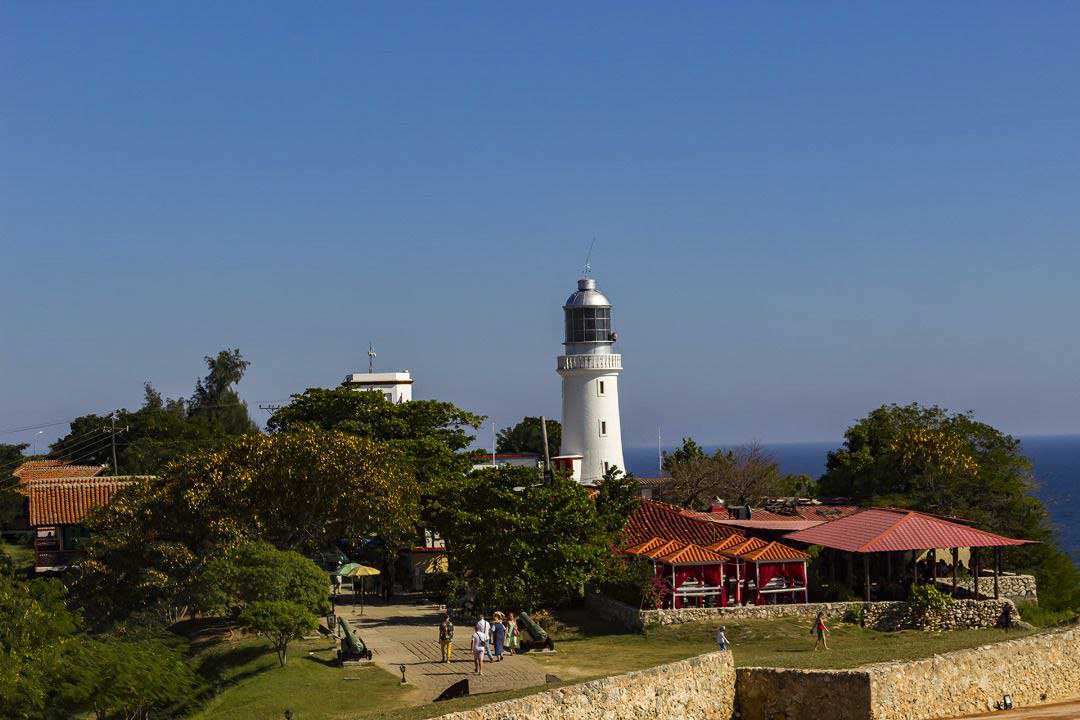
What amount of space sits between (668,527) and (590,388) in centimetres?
1742

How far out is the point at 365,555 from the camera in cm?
4853

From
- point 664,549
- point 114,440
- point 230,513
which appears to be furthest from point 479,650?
point 114,440

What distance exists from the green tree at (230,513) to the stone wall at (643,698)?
19.7 meters

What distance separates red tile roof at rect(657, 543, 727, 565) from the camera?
37225 mm

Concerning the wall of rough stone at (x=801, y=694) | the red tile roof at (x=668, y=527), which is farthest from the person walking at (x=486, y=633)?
the red tile roof at (x=668, y=527)

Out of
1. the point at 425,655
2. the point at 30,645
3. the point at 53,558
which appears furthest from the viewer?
the point at 53,558

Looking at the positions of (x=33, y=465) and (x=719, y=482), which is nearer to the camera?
(x=719, y=482)

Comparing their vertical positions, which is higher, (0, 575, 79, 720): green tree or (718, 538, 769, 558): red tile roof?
(718, 538, 769, 558): red tile roof

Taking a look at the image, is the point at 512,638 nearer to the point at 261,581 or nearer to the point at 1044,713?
the point at 261,581

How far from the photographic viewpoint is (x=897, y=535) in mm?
38844

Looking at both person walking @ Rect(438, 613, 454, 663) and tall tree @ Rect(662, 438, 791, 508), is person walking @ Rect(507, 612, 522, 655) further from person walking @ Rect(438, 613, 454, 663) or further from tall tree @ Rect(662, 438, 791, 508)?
tall tree @ Rect(662, 438, 791, 508)

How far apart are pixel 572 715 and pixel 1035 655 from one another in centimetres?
1000

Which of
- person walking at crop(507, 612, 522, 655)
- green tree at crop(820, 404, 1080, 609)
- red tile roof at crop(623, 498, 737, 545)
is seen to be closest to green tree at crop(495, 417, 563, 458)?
green tree at crop(820, 404, 1080, 609)

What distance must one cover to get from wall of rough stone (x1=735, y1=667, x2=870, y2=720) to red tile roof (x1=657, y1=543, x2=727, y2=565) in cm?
1377
